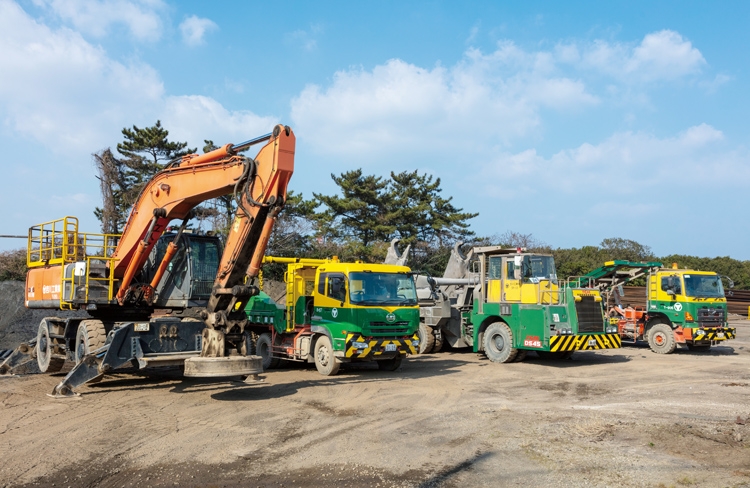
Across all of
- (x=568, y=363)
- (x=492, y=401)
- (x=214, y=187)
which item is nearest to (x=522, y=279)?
(x=568, y=363)

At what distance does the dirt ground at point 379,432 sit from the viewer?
637cm

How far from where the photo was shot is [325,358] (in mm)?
13531

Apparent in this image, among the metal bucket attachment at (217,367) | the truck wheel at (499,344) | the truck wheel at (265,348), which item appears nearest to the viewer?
the metal bucket attachment at (217,367)

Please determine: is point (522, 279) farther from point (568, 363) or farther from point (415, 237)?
point (415, 237)

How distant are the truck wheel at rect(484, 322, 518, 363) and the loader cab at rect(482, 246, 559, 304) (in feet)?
2.41

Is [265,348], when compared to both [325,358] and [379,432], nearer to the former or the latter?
[325,358]

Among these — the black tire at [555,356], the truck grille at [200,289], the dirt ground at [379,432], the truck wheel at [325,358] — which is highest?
the truck grille at [200,289]

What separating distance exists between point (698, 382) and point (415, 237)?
2253 cm

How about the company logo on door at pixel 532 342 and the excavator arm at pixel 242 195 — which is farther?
the company logo on door at pixel 532 342

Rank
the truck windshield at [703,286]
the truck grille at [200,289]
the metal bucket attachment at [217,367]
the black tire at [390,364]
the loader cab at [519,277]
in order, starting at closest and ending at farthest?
the metal bucket attachment at [217,367] → the truck grille at [200,289] → the black tire at [390,364] → the loader cab at [519,277] → the truck windshield at [703,286]

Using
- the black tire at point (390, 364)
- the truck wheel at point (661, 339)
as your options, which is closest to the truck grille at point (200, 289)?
the black tire at point (390, 364)

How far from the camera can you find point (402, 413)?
9539mm

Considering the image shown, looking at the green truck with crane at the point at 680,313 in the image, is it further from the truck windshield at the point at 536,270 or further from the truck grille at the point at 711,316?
the truck windshield at the point at 536,270

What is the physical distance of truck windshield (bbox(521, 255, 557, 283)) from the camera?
1612 cm
